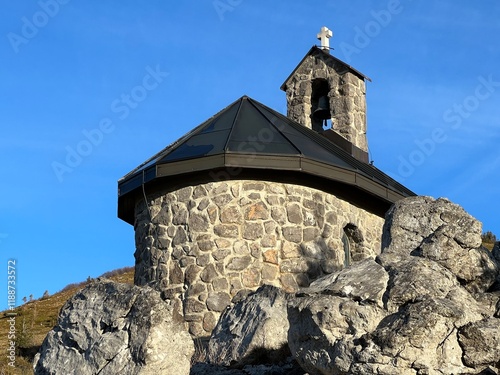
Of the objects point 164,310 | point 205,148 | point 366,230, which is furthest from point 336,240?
point 164,310

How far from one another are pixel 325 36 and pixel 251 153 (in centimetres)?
619

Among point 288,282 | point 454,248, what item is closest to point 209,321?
point 288,282

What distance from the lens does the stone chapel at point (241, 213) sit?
13203 mm

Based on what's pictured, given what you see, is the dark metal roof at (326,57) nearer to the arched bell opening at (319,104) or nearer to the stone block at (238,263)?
the arched bell opening at (319,104)

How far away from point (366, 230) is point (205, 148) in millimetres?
3051

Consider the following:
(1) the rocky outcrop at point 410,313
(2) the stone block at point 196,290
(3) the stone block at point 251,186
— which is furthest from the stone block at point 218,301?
(1) the rocky outcrop at point 410,313

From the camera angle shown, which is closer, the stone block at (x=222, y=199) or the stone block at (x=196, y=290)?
the stone block at (x=196, y=290)

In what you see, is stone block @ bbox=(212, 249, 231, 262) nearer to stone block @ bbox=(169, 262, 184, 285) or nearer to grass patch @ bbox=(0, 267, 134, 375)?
stone block @ bbox=(169, 262, 184, 285)

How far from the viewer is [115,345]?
7.86 meters

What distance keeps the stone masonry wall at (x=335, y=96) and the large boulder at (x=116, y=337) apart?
9702 mm

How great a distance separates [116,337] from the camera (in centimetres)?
790

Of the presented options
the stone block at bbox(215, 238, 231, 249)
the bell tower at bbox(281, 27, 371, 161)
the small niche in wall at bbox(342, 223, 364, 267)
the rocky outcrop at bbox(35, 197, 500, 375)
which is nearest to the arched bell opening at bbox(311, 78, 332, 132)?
the bell tower at bbox(281, 27, 371, 161)

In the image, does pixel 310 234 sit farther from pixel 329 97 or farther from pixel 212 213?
pixel 329 97

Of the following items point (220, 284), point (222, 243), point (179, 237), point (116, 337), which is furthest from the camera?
point (179, 237)
